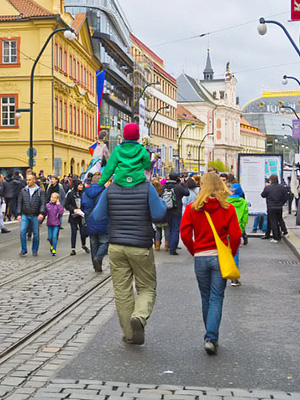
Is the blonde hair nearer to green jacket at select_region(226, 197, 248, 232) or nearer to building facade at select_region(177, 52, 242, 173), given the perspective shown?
green jacket at select_region(226, 197, 248, 232)

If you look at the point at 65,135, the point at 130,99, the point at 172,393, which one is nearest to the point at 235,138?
the point at 130,99

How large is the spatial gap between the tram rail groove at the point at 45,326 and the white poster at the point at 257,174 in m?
11.1

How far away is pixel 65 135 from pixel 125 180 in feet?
143

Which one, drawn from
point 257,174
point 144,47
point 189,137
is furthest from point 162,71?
point 257,174

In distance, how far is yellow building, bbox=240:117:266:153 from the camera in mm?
173250

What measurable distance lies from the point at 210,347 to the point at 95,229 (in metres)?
6.07

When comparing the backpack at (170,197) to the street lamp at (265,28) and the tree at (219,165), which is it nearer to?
the street lamp at (265,28)

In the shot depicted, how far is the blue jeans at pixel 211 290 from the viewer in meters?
6.65

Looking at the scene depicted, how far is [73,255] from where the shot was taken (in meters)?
15.5

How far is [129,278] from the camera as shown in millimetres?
7012

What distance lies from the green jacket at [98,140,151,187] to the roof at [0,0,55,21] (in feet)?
134

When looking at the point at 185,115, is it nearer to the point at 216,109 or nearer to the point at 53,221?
the point at 216,109

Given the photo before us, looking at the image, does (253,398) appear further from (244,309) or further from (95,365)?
(244,309)

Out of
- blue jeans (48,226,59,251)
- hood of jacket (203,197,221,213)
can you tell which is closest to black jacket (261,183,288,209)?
blue jeans (48,226,59,251)
